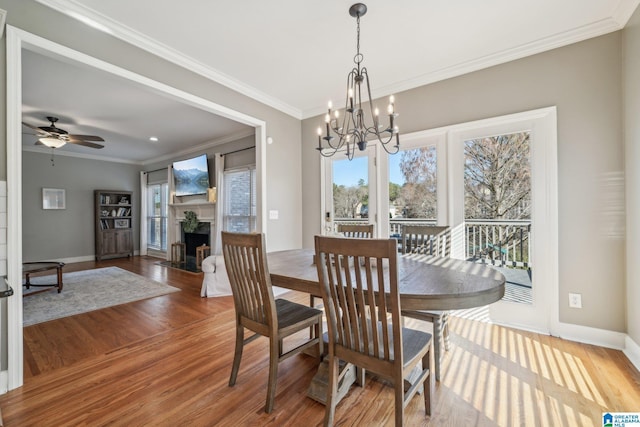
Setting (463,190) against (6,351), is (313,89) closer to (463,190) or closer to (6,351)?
(463,190)

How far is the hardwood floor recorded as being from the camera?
1.47 meters

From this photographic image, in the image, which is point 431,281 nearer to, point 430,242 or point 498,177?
point 430,242

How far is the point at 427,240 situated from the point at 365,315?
1.56 metres

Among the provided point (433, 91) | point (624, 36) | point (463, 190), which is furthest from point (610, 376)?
point (433, 91)

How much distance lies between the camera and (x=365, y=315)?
3.94ft

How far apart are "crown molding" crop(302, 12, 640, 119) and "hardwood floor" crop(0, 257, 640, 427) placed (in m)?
2.63

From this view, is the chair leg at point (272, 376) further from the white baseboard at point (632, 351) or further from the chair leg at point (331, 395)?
the white baseboard at point (632, 351)

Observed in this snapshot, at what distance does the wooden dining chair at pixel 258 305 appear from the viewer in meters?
1.50

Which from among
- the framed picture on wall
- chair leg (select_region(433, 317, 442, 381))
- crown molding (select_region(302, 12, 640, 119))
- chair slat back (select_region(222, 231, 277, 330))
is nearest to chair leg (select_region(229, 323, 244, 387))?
chair slat back (select_region(222, 231, 277, 330))

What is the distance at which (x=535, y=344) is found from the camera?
7.42 ft

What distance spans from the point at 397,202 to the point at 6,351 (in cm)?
354

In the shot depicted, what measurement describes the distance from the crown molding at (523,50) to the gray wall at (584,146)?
6 centimetres

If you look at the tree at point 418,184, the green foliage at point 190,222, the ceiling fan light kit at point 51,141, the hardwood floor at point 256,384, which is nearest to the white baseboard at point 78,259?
the green foliage at point 190,222

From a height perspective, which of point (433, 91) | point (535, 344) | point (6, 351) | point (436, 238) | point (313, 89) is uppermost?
point (313, 89)
